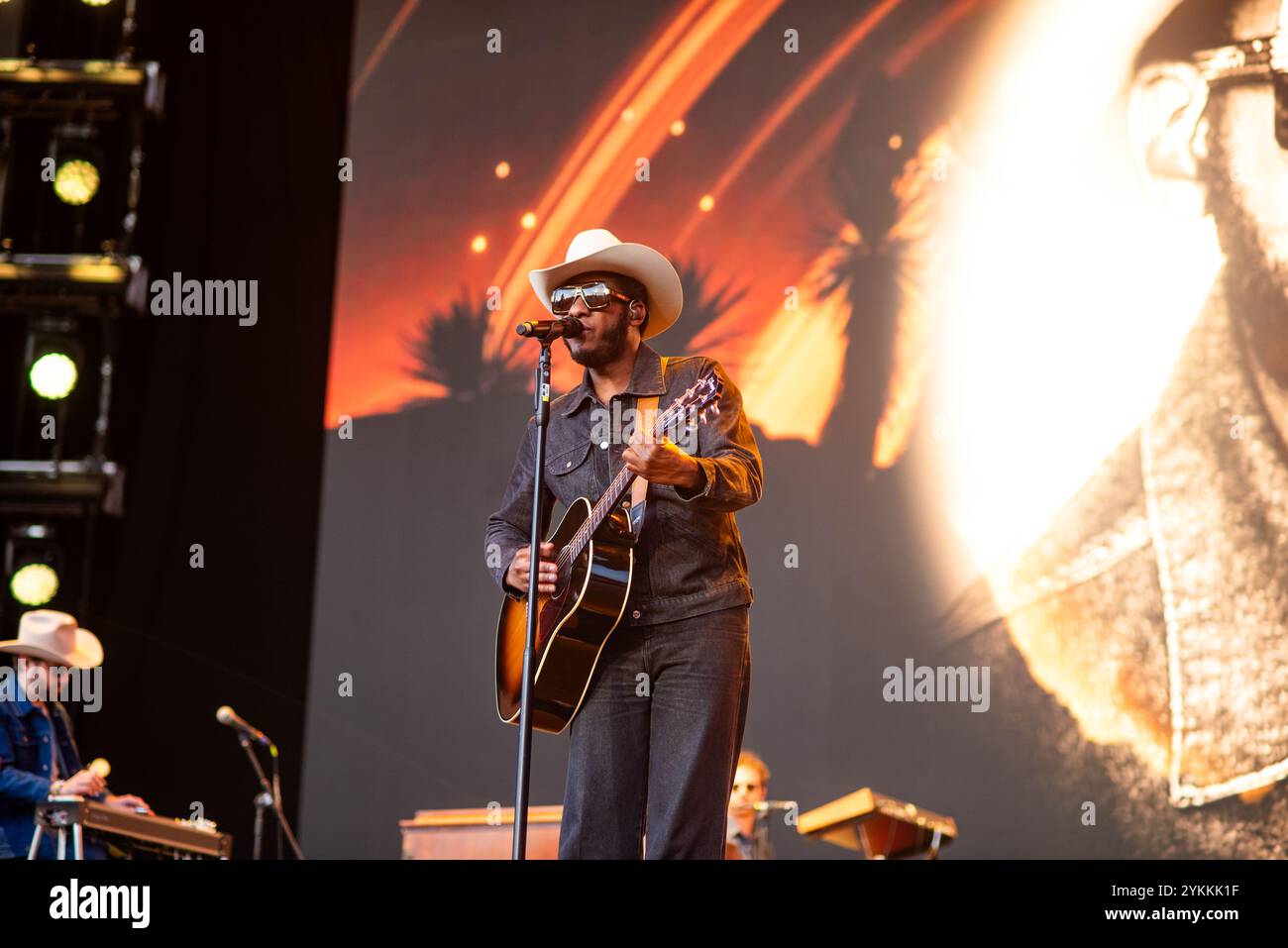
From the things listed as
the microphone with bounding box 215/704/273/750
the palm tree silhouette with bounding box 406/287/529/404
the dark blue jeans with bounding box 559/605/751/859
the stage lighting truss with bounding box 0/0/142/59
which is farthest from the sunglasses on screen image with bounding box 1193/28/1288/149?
the microphone with bounding box 215/704/273/750

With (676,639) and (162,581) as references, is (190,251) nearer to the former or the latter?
(162,581)

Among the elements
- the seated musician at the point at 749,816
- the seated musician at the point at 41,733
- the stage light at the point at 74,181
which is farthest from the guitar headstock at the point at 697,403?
the stage light at the point at 74,181

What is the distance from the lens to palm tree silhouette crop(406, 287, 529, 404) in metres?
6.35

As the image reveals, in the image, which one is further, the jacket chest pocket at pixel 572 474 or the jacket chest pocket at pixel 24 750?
the jacket chest pocket at pixel 24 750

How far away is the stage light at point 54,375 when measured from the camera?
5469 mm

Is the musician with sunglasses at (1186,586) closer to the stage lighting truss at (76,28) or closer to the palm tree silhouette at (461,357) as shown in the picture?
the palm tree silhouette at (461,357)

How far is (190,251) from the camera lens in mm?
6008

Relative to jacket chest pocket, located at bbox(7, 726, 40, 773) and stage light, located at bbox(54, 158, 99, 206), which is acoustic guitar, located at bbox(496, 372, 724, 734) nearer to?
jacket chest pocket, located at bbox(7, 726, 40, 773)

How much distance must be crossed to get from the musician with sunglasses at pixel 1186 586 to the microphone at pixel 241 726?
2.86m

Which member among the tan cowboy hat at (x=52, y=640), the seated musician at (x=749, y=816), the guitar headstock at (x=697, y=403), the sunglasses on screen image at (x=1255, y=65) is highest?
the sunglasses on screen image at (x=1255, y=65)

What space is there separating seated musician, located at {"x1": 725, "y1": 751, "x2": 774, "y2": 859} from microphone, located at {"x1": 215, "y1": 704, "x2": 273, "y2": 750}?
6.20 ft

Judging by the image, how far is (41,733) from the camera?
5.10 m

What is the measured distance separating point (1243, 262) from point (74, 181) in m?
4.93

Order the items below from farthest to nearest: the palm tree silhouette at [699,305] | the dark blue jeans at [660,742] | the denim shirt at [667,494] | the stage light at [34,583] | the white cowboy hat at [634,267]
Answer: the palm tree silhouette at [699,305] < the stage light at [34,583] < the white cowboy hat at [634,267] < the denim shirt at [667,494] < the dark blue jeans at [660,742]
